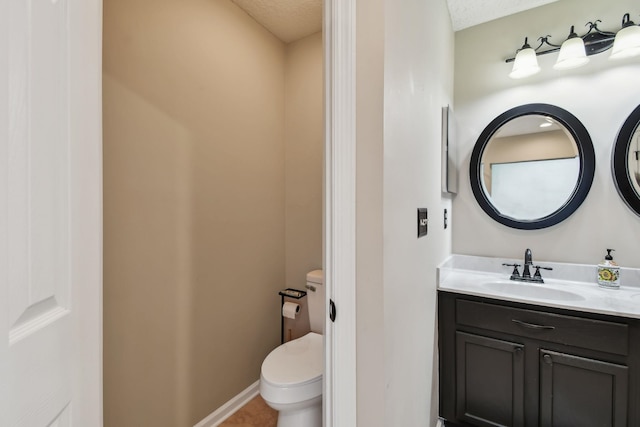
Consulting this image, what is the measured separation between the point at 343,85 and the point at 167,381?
1.61m

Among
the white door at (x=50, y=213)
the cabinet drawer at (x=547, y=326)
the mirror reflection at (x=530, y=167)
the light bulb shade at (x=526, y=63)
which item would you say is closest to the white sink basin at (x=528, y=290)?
the cabinet drawer at (x=547, y=326)

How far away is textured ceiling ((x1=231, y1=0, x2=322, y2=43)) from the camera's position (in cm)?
180

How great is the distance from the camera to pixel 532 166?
1.84 meters

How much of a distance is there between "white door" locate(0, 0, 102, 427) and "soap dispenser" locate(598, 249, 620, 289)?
7.45 ft

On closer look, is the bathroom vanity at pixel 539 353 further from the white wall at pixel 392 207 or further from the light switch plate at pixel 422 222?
the light switch plate at pixel 422 222

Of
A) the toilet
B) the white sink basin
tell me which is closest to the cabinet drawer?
the white sink basin

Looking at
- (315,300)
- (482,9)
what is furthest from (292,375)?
(482,9)

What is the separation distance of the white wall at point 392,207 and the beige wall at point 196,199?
1.01 meters

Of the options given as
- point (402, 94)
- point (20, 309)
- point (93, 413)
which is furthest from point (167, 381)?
point (402, 94)

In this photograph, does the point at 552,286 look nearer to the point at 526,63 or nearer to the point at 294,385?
the point at 526,63

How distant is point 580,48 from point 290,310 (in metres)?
2.37

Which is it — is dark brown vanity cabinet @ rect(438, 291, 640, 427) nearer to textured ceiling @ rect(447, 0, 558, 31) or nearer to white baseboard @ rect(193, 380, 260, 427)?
white baseboard @ rect(193, 380, 260, 427)

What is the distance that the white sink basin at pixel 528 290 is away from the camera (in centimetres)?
158

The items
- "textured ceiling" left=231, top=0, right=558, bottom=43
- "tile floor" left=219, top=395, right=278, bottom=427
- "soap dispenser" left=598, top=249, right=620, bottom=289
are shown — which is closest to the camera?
"soap dispenser" left=598, top=249, right=620, bottom=289
